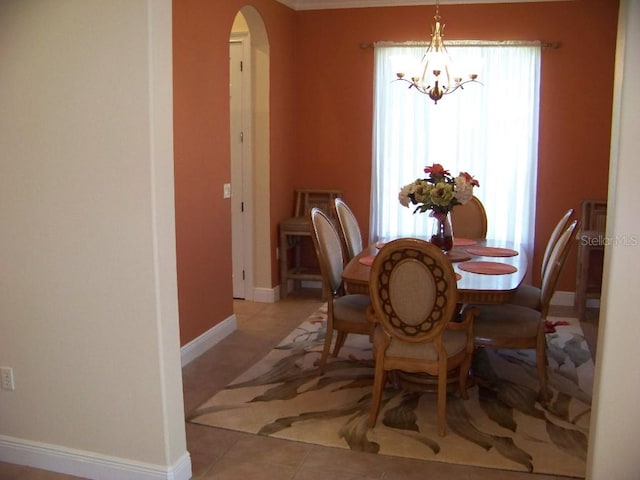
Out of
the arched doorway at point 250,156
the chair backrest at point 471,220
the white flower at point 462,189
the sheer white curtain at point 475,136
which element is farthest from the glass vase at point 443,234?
the arched doorway at point 250,156

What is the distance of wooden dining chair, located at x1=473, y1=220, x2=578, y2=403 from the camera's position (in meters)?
3.54

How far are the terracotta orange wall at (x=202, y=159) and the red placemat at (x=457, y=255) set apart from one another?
5.55 ft

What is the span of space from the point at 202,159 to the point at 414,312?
200cm

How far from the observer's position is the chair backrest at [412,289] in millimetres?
3004

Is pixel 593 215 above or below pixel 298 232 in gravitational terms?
above

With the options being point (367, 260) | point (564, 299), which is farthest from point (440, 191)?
point (564, 299)

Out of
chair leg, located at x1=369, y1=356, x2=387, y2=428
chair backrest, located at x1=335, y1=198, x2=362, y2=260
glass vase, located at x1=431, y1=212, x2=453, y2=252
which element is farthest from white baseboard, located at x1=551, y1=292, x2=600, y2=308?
chair leg, located at x1=369, y1=356, x2=387, y2=428

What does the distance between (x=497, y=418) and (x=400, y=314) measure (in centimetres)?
87

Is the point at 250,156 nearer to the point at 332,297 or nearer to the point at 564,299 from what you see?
the point at 332,297

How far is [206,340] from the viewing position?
4559 millimetres

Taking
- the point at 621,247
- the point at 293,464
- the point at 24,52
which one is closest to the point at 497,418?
the point at 293,464

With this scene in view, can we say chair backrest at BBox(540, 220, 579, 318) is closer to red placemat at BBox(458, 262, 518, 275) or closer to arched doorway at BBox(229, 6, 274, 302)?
red placemat at BBox(458, 262, 518, 275)

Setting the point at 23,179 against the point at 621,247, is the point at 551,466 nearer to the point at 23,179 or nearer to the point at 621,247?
the point at 621,247

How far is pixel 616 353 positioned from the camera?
2297 mm
